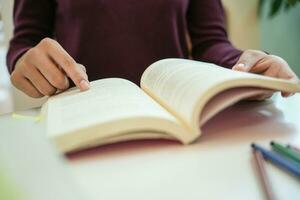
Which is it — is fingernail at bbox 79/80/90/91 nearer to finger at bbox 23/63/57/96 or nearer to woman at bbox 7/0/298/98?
finger at bbox 23/63/57/96

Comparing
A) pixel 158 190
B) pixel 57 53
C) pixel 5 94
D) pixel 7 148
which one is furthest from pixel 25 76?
pixel 5 94

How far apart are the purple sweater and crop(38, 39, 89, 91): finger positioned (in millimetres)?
221

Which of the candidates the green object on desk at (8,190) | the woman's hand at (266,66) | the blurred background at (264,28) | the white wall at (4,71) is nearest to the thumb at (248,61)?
the woman's hand at (266,66)

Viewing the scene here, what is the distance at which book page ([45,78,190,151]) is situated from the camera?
335mm

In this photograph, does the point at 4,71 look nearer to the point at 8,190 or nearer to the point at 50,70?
the point at 50,70

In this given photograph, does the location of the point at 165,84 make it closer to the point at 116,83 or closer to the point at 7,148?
the point at 116,83

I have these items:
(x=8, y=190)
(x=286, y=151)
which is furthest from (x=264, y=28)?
(x=8, y=190)

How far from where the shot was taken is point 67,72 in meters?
Result: 0.50

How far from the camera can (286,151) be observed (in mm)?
312

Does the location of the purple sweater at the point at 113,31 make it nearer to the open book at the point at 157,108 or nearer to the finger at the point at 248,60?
the finger at the point at 248,60

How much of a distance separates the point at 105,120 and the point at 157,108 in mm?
67

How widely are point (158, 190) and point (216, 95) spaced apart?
5.8 inches

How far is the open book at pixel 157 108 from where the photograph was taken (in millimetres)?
339

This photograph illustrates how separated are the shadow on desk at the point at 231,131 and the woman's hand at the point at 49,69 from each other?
0.17 m
